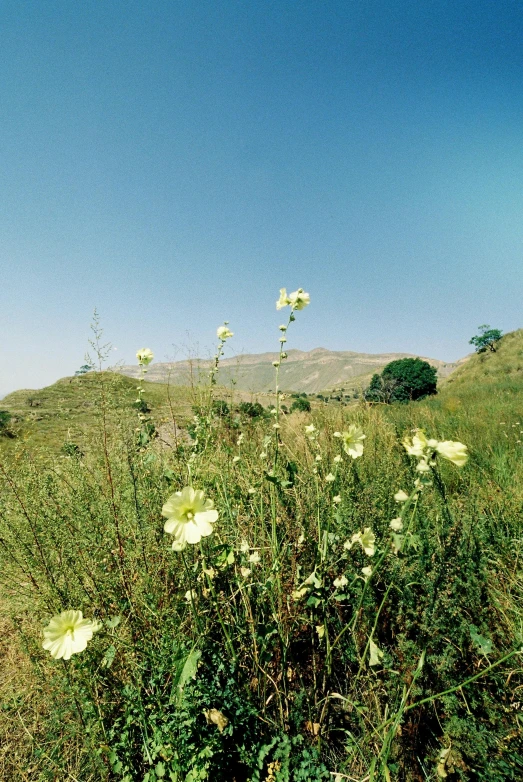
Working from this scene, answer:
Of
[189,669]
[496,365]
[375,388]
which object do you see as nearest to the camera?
[189,669]

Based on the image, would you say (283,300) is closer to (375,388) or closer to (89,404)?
(89,404)

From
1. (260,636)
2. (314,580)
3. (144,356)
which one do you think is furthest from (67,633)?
(144,356)

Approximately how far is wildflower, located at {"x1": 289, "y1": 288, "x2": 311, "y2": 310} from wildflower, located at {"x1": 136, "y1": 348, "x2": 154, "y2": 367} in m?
0.81

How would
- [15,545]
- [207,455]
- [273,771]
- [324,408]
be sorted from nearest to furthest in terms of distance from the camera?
[273,771] < [207,455] < [15,545] < [324,408]

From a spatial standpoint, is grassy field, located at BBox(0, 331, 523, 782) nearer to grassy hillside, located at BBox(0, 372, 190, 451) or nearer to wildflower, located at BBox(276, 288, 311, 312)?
grassy hillside, located at BBox(0, 372, 190, 451)

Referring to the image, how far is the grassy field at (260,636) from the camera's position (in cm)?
137

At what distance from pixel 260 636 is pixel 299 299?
153cm

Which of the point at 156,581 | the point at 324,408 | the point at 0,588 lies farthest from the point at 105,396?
the point at 324,408

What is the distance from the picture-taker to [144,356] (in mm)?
1957

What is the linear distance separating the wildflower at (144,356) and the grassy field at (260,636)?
259 millimetres

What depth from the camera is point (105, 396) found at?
1.95 meters

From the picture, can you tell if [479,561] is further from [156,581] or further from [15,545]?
[15,545]

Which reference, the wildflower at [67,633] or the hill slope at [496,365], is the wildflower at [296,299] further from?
the hill slope at [496,365]

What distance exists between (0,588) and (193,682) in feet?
6.03
